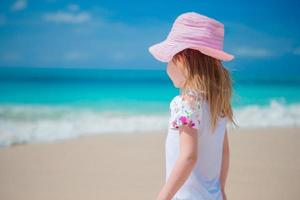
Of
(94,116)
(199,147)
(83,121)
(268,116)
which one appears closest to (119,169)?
(199,147)

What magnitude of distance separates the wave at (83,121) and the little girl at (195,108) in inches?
171

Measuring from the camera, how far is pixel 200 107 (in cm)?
141

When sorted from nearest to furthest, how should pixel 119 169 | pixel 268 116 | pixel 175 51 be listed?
1. pixel 175 51
2. pixel 119 169
3. pixel 268 116

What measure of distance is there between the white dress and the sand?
7.30ft

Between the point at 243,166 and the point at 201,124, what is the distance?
3.21 meters

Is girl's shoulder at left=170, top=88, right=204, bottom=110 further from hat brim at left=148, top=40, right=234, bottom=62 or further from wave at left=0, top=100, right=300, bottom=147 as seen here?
wave at left=0, top=100, right=300, bottom=147

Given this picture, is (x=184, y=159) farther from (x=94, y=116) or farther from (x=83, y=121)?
(x=94, y=116)

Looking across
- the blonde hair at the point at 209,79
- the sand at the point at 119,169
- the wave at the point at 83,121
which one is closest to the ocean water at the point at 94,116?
the wave at the point at 83,121

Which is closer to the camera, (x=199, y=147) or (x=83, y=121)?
(x=199, y=147)

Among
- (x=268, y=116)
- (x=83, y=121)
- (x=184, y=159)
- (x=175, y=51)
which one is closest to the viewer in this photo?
(x=184, y=159)

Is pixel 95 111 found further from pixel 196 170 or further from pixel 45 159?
pixel 196 170

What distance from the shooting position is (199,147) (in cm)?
146

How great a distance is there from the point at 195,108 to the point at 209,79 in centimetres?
12

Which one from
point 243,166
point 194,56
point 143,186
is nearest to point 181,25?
point 194,56
